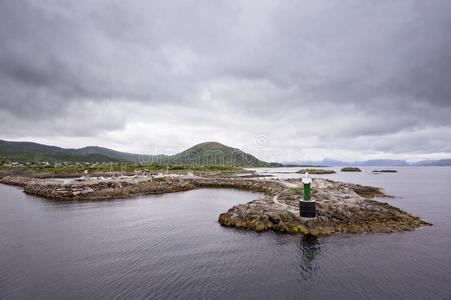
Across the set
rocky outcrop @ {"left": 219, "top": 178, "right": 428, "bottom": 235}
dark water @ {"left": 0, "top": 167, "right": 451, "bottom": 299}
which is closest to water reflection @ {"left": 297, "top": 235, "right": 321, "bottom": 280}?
dark water @ {"left": 0, "top": 167, "right": 451, "bottom": 299}

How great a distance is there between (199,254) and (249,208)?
11061 millimetres

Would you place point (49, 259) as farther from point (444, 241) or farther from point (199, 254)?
point (444, 241)

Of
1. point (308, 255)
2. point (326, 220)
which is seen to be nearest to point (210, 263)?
point (308, 255)

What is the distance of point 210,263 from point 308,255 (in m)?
7.56

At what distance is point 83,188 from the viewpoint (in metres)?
48.4

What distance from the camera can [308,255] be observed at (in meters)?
16.7

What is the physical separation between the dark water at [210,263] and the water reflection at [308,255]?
0.07m

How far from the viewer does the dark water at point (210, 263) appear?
12.3 metres

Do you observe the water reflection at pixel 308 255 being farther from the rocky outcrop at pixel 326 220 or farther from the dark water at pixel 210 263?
the rocky outcrop at pixel 326 220

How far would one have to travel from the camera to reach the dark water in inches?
484

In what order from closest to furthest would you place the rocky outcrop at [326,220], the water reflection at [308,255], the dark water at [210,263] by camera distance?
the dark water at [210,263]
the water reflection at [308,255]
the rocky outcrop at [326,220]

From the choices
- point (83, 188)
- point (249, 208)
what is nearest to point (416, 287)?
point (249, 208)

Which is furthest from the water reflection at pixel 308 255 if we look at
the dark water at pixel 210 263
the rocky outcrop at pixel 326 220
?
the rocky outcrop at pixel 326 220

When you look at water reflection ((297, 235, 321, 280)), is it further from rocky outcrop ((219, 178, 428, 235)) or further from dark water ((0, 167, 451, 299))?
rocky outcrop ((219, 178, 428, 235))
